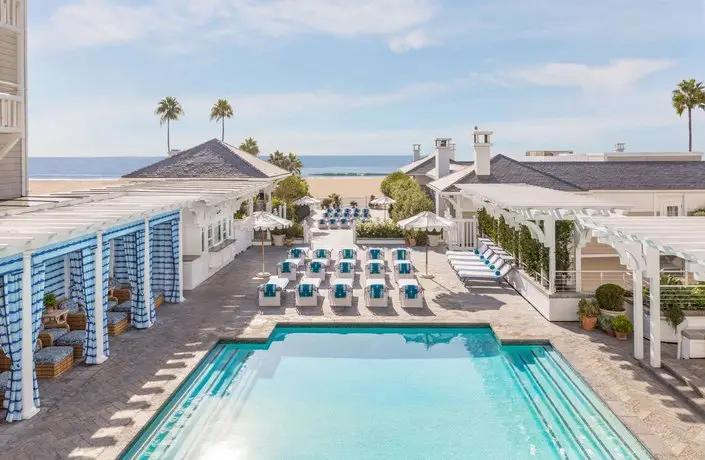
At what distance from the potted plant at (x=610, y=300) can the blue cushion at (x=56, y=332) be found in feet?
42.9

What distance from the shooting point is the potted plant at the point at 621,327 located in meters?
12.7

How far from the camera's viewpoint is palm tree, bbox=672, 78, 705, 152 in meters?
46.8

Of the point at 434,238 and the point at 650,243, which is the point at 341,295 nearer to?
the point at 650,243

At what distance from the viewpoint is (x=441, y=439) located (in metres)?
8.89

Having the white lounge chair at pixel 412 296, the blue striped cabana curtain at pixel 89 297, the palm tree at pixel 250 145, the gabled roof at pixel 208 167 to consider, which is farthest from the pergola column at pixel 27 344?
the palm tree at pixel 250 145

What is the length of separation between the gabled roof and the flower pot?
18200 mm

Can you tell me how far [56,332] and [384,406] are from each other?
779cm

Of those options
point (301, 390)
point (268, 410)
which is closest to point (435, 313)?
point (301, 390)

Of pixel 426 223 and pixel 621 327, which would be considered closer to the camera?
pixel 621 327

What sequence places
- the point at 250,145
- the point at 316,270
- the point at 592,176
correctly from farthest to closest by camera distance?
the point at 250,145 < the point at 592,176 < the point at 316,270

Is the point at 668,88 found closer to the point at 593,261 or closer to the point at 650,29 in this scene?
the point at 650,29

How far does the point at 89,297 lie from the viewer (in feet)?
36.8

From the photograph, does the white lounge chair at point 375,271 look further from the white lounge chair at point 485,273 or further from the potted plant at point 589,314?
the potted plant at point 589,314

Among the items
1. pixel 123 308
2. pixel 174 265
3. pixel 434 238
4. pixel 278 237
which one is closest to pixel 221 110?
pixel 278 237
